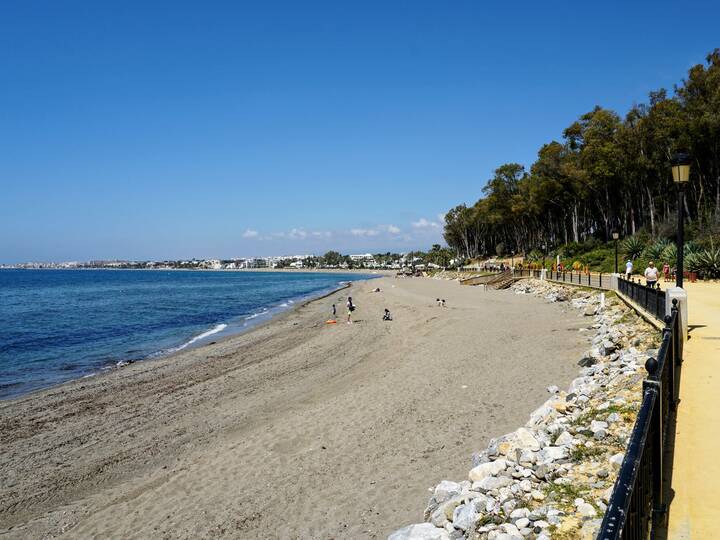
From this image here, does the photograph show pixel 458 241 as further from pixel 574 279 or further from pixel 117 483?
pixel 117 483

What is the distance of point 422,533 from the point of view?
5422 millimetres

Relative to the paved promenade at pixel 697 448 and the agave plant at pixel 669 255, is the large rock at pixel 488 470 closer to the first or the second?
the paved promenade at pixel 697 448

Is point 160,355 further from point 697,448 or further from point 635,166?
point 635,166

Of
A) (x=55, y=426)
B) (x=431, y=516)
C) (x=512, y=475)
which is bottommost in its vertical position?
(x=55, y=426)

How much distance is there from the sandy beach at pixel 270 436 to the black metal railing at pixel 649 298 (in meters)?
2.42

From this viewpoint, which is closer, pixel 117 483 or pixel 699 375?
pixel 699 375

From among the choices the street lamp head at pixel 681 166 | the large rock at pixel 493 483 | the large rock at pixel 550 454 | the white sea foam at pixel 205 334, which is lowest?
the white sea foam at pixel 205 334

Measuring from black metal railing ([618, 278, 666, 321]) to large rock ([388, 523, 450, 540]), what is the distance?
369 inches

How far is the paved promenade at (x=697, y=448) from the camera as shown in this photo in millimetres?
4107

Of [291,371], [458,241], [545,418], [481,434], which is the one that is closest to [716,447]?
[545,418]

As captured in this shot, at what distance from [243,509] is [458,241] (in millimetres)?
120546

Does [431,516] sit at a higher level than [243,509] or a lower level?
higher

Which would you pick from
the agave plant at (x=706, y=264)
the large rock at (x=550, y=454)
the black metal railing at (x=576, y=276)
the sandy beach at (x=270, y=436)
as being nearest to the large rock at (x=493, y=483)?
the large rock at (x=550, y=454)

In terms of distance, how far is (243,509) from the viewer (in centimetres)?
762
